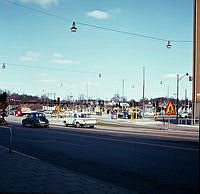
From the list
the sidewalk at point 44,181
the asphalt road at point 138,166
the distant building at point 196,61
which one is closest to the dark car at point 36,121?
the asphalt road at point 138,166

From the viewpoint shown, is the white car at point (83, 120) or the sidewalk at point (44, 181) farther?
the white car at point (83, 120)

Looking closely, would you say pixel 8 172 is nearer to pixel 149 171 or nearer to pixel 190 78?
Result: pixel 149 171

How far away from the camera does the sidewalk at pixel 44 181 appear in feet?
21.0

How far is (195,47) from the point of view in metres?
42.8

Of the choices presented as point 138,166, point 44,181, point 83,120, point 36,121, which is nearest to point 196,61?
point 83,120

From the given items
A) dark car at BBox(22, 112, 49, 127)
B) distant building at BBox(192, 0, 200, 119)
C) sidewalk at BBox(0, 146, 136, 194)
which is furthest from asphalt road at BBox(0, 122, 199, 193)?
distant building at BBox(192, 0, 200, 119)

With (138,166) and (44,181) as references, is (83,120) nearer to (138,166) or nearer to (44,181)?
(138,166)

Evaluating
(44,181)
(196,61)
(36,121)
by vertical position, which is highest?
(196,61)

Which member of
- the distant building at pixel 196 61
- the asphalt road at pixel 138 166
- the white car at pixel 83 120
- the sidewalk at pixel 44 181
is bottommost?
the asphalt road at pixel 138 166

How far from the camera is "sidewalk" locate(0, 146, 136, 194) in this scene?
6.40 metres

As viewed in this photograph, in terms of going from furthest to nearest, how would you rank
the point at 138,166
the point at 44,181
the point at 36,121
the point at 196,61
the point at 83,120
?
1. the point at 196,61
2. the point at 83,120
3. the point at 36,121
4. the point at 138,166
5. the point at 44,181

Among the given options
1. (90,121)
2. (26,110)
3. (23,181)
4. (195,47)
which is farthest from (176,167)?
(26,110)

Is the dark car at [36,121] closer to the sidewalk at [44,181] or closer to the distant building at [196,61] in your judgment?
the sidewalk at [44,181]

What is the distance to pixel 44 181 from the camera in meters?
7.09
